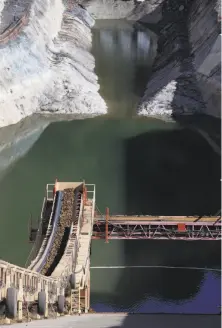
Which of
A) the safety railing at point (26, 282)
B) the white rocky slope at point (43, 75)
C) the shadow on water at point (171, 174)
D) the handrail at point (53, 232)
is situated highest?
the white rocky slope at point (43, 75)

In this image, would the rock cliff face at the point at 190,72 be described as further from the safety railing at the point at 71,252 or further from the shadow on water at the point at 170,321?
the shadow on water at the point at 170,321

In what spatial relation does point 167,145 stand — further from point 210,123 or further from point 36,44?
point 36,44

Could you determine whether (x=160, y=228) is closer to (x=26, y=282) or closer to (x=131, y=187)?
(x=131, y=187)

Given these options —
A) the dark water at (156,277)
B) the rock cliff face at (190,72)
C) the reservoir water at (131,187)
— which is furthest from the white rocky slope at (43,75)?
the dark water at (156,277)

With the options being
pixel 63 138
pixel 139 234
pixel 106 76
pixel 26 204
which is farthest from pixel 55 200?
pixel 106 76

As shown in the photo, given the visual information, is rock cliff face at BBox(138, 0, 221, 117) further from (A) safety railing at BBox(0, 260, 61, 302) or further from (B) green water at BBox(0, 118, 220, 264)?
(A) safety railing at BBox(0, 260, 61, 302)

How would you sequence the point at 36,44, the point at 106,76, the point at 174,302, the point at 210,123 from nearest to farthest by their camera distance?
the point at 174,302 → the point at 210,123 → the point at 36,44 → the point at 106,76
